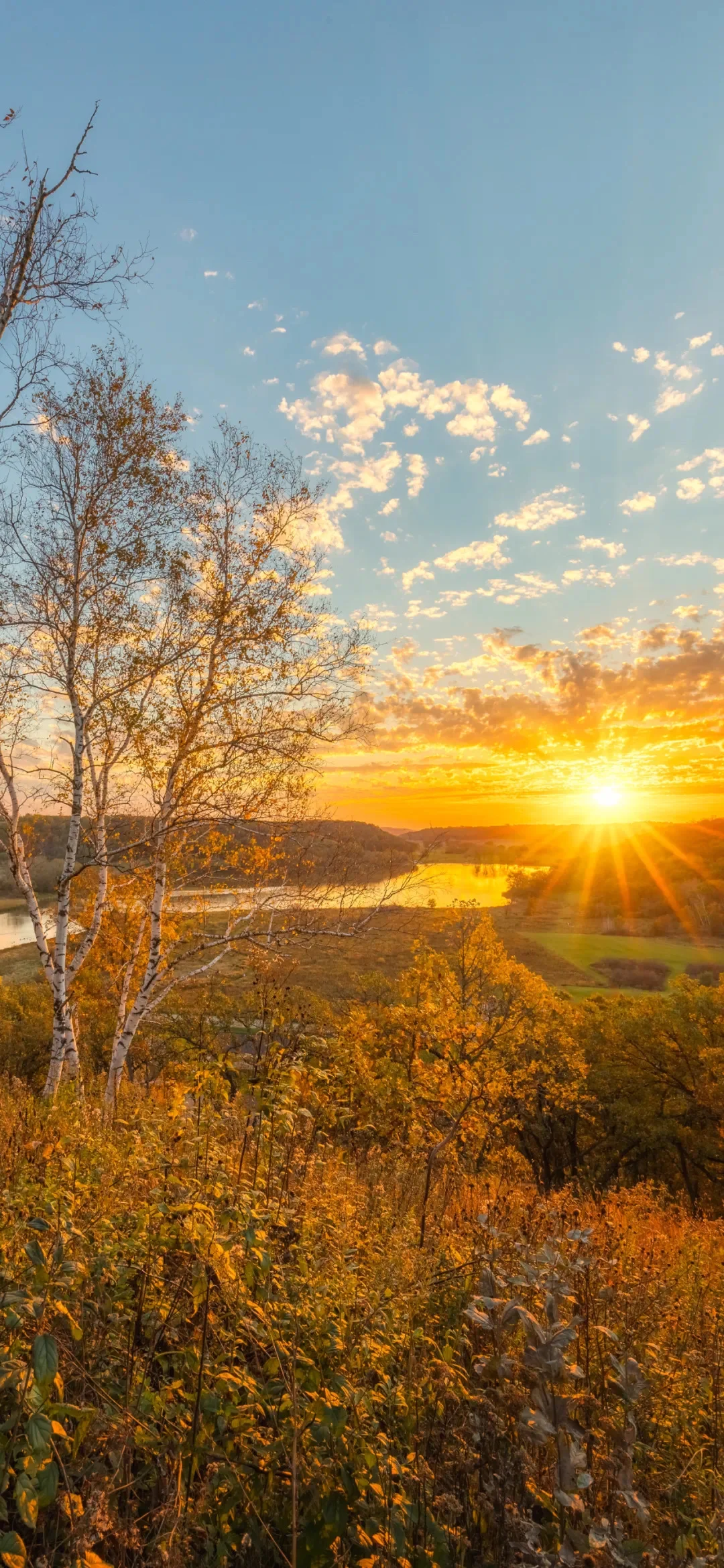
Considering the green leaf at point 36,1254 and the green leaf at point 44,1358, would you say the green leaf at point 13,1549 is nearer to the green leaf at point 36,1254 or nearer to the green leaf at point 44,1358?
the green leaf at point 44,1358

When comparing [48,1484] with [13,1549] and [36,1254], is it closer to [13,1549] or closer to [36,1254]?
[13,1549]

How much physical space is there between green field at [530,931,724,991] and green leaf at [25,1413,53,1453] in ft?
203

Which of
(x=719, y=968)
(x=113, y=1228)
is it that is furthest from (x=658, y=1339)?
(x=719, y=968)

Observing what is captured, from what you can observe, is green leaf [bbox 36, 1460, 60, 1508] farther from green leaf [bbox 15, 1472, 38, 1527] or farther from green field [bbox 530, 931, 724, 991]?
green field [bbox 530, 931, 724, 991]

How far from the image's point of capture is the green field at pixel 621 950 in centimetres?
6531

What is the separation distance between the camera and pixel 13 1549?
175 centimetres

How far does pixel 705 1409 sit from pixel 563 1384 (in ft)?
5.08

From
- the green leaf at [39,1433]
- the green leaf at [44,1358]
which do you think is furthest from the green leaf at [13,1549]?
the green leaf at [44,1358]

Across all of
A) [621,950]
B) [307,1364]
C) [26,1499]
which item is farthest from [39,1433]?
[621,950]

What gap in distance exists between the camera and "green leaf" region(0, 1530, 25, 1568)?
168 cm

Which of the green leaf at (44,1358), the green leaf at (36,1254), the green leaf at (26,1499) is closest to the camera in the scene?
the green leaf at (26,1499)

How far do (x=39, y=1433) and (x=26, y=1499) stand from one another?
0.44 ft

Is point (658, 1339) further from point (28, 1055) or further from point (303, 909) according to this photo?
point (28, 1055)

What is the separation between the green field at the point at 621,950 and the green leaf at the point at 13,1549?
61.7 meters
